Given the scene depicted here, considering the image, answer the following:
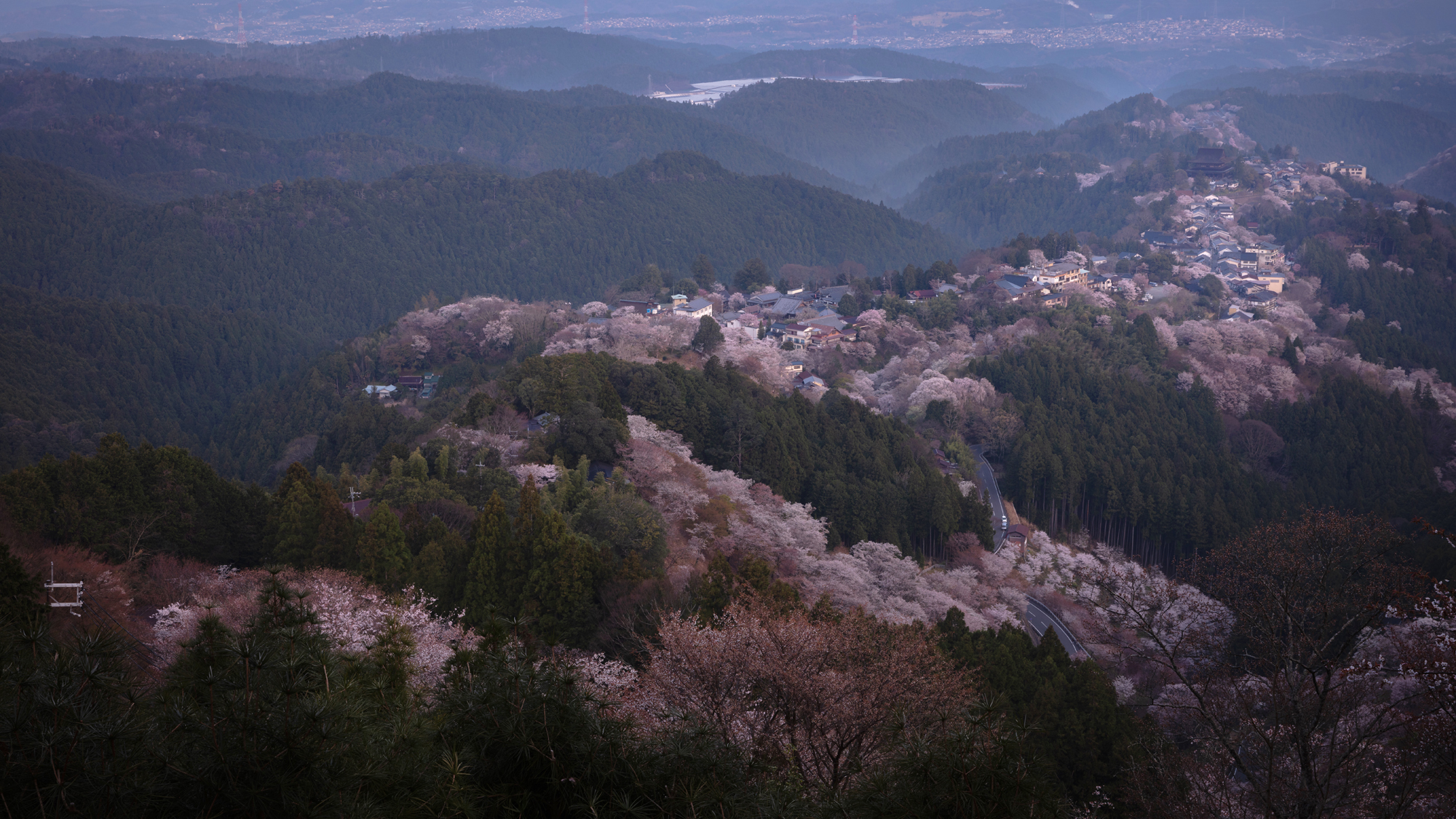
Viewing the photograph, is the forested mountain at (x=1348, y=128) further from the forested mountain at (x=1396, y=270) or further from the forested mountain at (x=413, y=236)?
the forested mountain at (x=413, y=236)

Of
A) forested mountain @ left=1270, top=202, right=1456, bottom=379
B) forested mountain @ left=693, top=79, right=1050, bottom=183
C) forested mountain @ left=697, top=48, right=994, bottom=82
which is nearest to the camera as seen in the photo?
forested mountain @ left=1270, top=202, right=1456, bottom=379

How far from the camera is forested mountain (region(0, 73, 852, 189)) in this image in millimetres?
126875

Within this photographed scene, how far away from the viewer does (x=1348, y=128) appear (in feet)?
436

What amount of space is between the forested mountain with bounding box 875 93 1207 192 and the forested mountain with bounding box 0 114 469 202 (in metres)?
71.3

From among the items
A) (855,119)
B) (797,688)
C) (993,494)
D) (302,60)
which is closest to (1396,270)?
(993,494)

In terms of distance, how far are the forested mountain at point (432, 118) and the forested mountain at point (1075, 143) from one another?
18.0m

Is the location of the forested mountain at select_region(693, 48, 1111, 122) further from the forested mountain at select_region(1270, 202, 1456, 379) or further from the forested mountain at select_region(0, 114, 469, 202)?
the forested mountain at select_region(1270, 202, 1456, 379)

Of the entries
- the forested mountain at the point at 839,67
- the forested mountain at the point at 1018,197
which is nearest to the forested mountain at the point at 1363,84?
the forested mountain at the point at 839,67

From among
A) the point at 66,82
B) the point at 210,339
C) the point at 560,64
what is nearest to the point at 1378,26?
the point at 560,64

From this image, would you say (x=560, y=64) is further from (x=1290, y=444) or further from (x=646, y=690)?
(x=646, y=690)

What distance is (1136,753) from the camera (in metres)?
15.7

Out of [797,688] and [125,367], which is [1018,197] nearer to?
[125,367]

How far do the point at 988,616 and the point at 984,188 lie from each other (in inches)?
3911

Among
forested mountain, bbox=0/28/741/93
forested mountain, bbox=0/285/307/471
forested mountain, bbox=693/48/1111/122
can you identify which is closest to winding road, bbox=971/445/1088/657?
forested mountain, bbox=0/285/307/471
